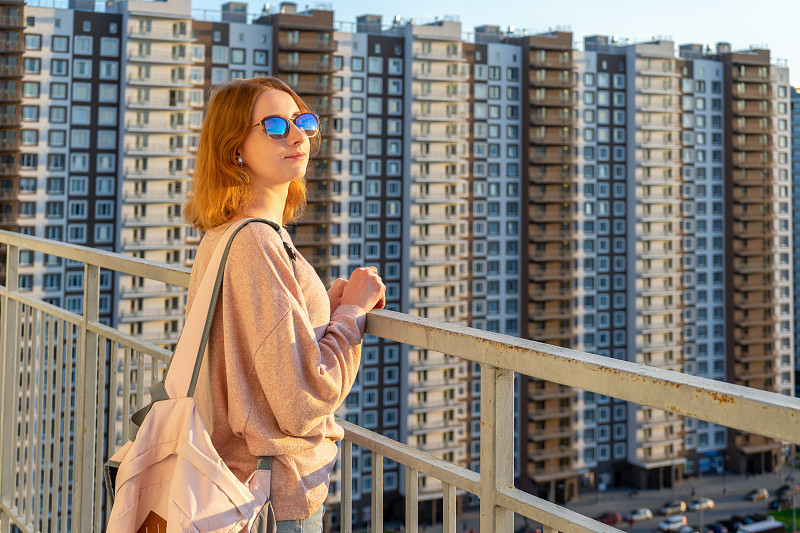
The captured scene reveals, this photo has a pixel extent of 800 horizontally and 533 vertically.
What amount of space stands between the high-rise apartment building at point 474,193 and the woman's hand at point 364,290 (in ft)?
92.5

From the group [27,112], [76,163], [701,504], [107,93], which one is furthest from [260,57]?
[701,504]

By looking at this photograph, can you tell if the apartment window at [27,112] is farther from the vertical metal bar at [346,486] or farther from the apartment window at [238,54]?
the vertical metal bar at [346,486]

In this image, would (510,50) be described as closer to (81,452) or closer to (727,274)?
(727,274)

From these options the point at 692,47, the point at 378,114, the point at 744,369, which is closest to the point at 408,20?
the point at 378,114

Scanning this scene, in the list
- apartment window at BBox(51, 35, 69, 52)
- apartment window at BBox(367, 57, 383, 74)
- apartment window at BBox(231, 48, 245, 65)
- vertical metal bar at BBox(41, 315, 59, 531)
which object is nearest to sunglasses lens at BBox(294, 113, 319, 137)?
vertical metal bar at BBox(41, 315, 59, 531)

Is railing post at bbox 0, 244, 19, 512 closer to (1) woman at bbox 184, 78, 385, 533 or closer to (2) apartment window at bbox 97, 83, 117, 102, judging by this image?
(1) woman at bbox 184, 78, 385, 533

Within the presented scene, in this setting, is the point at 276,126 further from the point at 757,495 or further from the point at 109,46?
the point at 757,495

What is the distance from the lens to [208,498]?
0.96 metres

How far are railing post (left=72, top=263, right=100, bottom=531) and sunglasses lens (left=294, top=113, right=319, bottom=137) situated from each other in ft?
2.68

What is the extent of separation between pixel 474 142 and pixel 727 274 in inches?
513

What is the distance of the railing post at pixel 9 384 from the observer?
2203mm

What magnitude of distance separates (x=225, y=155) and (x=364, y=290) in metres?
0.25

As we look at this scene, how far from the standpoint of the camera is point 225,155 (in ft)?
3.69

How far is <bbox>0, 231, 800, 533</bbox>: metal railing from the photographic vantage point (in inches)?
29.3
